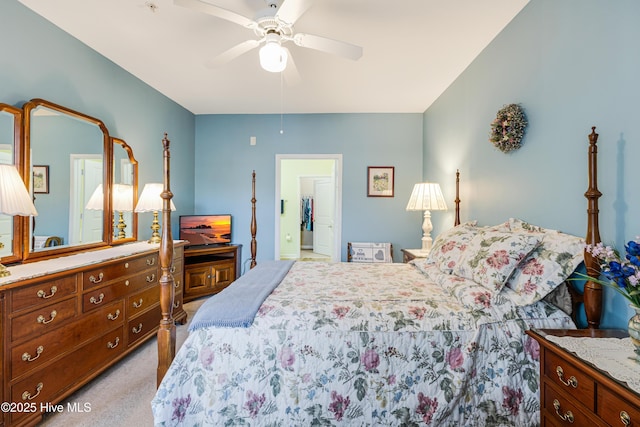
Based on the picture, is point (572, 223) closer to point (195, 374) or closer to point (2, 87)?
point (195, 374)

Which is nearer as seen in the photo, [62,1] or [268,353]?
[268,353]

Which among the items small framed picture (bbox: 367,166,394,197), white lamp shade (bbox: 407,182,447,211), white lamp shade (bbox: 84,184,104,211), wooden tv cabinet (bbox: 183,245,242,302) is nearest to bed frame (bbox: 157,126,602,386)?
white lamp shade (bbox: 84,184,104,211)

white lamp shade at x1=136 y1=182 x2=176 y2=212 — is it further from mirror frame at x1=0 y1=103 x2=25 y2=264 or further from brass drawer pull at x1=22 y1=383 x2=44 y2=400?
brass drawer pull at x1=22 y1=383 x2=44 y2=400

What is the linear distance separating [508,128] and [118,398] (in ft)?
10.9

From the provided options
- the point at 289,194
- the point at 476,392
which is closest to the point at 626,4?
the point at 476,392

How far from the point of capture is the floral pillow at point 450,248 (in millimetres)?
2031

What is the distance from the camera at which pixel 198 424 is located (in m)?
1.43

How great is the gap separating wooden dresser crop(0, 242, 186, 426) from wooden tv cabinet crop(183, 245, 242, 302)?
42.7 inches

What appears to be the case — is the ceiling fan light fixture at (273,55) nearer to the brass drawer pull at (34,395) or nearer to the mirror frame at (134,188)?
the mirror frame at (134,188)

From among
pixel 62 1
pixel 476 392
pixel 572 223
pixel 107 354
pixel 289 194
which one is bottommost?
pixel 107 354

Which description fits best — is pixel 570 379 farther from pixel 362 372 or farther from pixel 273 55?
pixel 273 55

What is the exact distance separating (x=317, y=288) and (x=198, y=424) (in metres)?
0.94

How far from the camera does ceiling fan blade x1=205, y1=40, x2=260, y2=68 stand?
6.45 ft

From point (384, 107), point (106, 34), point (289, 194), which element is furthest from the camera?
point (289, 194)
